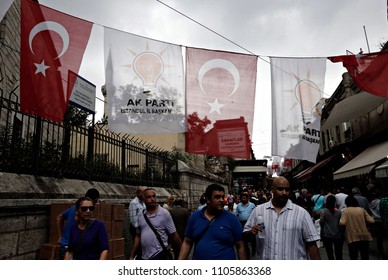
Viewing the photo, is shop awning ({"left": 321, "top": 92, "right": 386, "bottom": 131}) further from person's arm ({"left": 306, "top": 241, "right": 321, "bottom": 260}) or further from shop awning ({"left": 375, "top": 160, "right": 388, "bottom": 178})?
person's arm ({"left": 306, "top": 241, "right": 321, "bottom": 260})

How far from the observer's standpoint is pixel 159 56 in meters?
6.14

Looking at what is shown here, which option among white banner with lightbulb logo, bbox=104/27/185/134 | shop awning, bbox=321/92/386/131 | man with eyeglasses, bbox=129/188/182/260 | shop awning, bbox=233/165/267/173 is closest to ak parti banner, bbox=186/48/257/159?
white banner with lightbulb logo, bbox=104/27/185/134

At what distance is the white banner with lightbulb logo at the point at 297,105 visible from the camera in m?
6.13

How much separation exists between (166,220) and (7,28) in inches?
412

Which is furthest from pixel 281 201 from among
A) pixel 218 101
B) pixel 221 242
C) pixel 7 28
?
pixel 7 28

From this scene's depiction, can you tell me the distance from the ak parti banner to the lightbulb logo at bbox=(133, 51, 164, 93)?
619mm

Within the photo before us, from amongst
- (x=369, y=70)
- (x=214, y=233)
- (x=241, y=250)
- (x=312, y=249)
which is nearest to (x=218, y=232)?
(x=214, y=233)

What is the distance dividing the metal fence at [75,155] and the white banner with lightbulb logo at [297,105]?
4222 mm

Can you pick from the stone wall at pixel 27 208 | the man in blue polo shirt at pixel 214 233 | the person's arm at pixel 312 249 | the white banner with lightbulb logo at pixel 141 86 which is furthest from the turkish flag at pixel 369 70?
the stone wall at pixel 27 208

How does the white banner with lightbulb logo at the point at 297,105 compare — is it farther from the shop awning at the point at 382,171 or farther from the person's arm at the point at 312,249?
the shop awning at the point at 382,171

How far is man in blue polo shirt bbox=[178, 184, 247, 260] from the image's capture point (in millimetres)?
3268

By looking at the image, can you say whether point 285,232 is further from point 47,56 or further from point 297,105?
point 47,56

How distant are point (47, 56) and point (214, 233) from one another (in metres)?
4.01

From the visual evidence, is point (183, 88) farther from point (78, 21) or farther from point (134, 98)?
point (78, 21)
